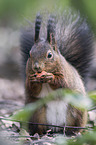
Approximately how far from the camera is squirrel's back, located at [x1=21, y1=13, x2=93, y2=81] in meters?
2.64

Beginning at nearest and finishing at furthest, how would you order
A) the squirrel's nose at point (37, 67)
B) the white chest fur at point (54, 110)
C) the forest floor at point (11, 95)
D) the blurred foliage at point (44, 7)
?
the blurred foliage at point (44, 7)
the squirrel's nose at point (37, 67)
the white chest fur at point (54, 110)
the forest floor at point (11, 95)

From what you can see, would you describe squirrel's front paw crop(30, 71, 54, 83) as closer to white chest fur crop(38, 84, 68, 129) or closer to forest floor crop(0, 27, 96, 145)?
white chest fur crop(38, 84, 68, 129)

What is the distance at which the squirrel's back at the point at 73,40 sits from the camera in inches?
104

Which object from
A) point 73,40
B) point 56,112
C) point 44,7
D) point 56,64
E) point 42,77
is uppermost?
point 44,7

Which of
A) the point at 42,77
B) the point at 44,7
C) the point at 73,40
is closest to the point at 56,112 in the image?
the point at 42,77

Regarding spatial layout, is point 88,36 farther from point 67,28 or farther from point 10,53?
point 10,53

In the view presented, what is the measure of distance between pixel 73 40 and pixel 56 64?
29.2 inches

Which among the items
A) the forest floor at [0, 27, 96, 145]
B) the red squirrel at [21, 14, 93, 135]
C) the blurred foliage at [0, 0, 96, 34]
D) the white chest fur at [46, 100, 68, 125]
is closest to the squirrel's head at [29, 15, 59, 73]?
the red squirrel at [21, 14, 93, 135]

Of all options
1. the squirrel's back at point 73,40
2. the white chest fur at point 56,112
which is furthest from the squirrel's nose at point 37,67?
the squirrel's back at point 73,40

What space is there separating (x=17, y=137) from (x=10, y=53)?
388 centimetres

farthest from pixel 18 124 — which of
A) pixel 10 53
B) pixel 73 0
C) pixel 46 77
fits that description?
pixel 10 53

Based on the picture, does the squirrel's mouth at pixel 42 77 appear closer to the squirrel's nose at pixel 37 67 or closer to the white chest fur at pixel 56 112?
the squirrel's nose at pixel 37 67

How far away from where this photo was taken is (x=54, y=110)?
224 centimetres

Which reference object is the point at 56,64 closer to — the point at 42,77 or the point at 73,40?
the point at 42,77
